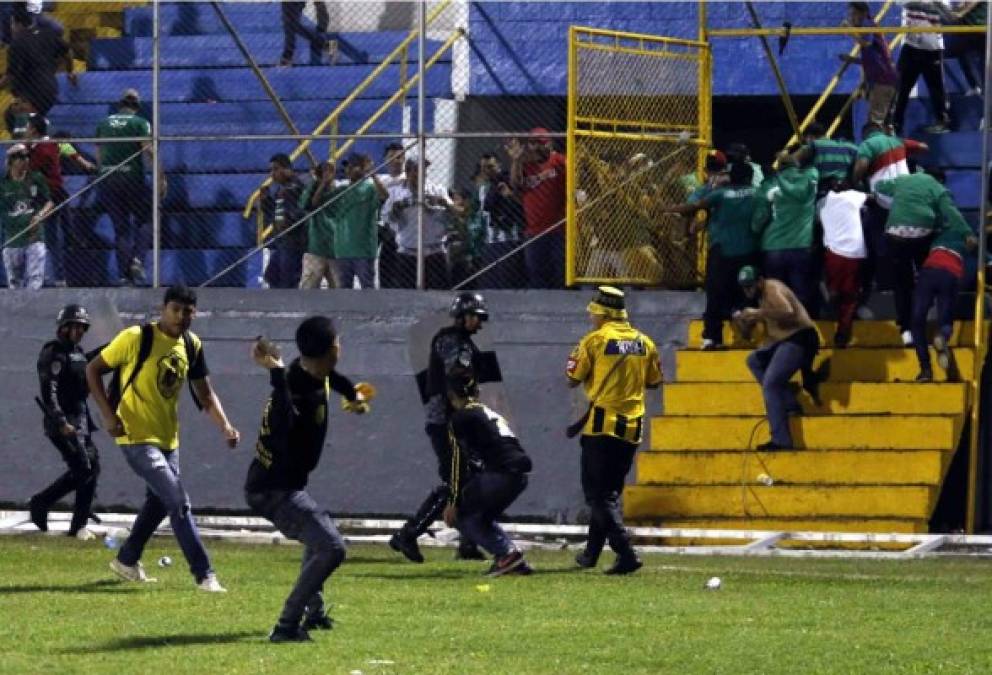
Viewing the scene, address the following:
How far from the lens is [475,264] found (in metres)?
20.7

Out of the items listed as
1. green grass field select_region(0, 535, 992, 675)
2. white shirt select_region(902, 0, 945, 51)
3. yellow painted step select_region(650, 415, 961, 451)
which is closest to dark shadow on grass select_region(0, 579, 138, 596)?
green grass field select_region(0, 535, 992, 675)

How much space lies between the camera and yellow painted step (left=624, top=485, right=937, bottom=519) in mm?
18203

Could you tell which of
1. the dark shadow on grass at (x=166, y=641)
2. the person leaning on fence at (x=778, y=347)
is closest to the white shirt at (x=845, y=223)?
the person leaning on fence at (x=778, y=347)

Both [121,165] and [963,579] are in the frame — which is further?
[121,165]

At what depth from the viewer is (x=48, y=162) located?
71.3 feet

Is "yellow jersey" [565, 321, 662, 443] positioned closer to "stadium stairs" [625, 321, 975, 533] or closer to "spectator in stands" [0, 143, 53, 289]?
"stadium stairs" [625, 321, 975, 533]

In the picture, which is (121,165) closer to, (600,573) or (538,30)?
(538,30)

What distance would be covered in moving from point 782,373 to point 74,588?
23.4ft

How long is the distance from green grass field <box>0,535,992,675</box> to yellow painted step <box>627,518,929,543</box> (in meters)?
1.81

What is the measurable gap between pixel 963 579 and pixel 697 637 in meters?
4.12

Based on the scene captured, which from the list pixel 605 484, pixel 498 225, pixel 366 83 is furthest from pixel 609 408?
pixel 366 83

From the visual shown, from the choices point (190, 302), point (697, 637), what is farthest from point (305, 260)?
point (697, 637)

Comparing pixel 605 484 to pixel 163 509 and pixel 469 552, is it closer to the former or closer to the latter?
pixel 469 552

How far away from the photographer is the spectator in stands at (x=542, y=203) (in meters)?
20.3
